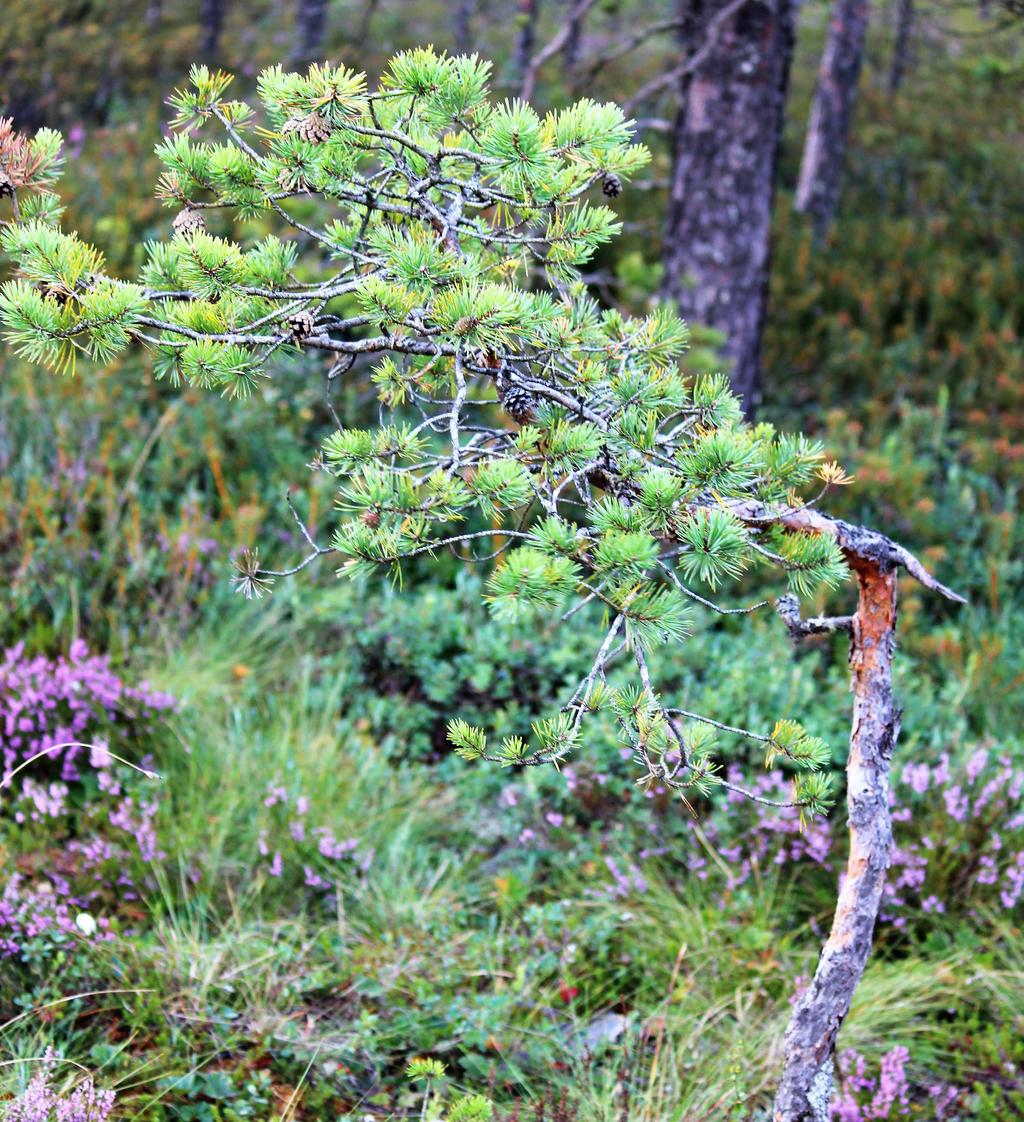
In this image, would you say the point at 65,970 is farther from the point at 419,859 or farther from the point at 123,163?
the point at 123,163

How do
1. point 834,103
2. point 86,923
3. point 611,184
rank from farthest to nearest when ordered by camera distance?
point 834,103
point 86,923
point 611,184

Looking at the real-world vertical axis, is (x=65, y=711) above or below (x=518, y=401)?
below

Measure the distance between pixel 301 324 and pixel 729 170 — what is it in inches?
165

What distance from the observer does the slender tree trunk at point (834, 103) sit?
1018 cm

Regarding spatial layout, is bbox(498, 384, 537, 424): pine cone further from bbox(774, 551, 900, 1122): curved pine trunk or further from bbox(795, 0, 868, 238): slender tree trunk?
bbox(795, 0, 868, 238): slender tree trunk

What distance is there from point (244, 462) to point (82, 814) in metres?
2.68

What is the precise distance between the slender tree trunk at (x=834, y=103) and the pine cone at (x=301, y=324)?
30.7 feet

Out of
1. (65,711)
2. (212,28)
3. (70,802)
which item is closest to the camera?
(70,802)

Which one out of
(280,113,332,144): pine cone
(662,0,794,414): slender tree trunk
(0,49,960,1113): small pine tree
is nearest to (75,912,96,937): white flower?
(0,49,960,1113): small pine tree

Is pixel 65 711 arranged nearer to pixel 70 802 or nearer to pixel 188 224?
pixel 70 802

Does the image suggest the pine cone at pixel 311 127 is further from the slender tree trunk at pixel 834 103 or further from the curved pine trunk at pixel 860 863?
the slender tree trunk at pixel 834 103

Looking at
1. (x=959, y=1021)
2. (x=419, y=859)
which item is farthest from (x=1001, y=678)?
(x=419, y=859)

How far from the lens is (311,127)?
5.49 ft

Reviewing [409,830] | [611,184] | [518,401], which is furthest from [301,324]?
[409,830]
